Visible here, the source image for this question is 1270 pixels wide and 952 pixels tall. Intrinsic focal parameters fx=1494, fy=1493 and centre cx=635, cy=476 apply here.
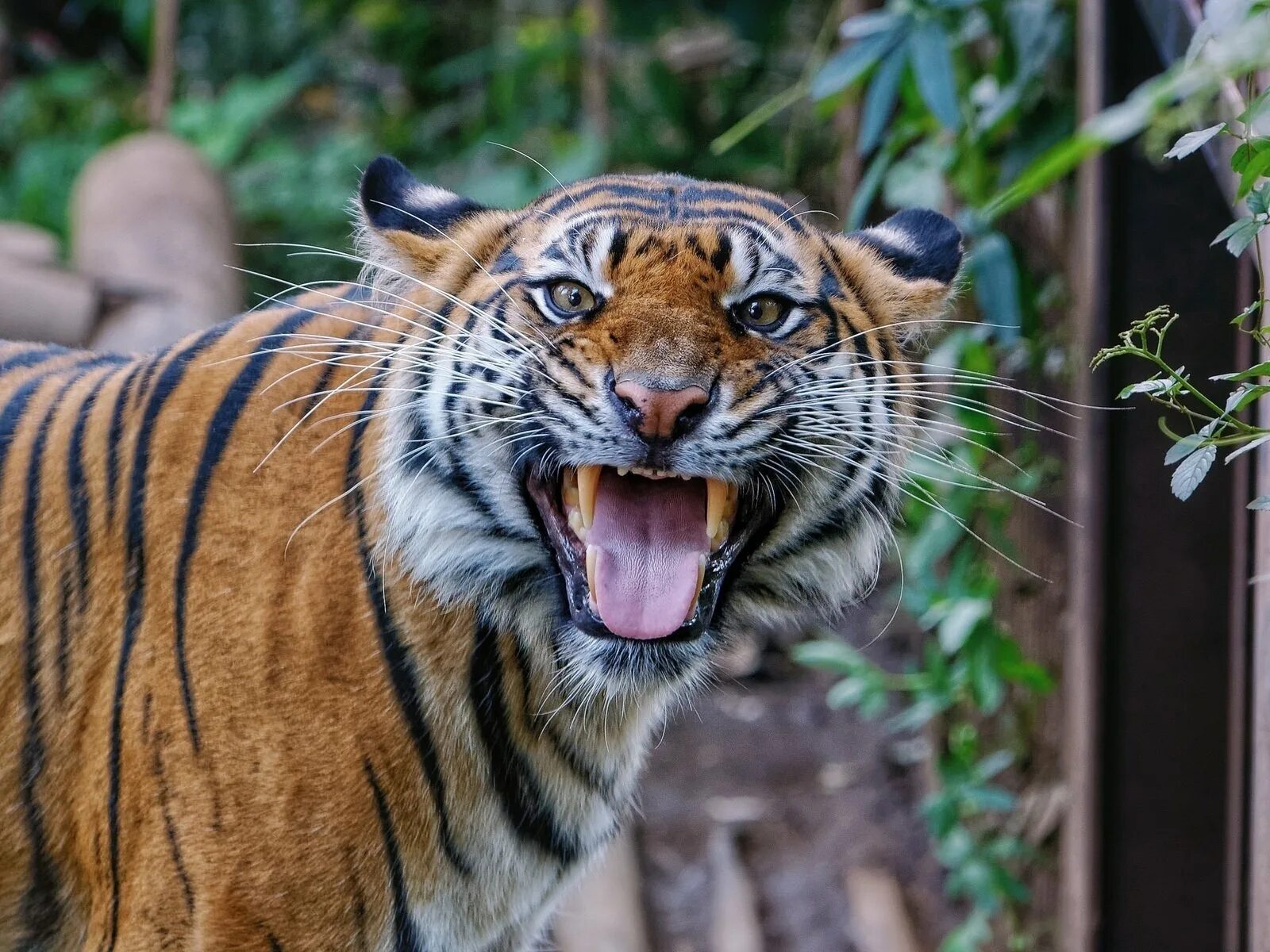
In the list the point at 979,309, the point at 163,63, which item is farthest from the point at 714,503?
the point at 163,63

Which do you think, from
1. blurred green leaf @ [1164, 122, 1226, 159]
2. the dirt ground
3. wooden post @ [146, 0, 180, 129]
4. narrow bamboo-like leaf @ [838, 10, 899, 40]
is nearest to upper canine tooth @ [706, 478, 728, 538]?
blurred green leaf @ [1164, 122, 1226, 159]

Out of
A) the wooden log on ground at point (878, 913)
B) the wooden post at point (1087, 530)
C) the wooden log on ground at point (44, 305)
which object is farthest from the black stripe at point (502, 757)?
the wooden log on ground at point (44, 305)

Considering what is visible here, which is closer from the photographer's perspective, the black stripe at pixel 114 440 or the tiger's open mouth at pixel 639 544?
→ the tiger's open mouth at pixel 639 544

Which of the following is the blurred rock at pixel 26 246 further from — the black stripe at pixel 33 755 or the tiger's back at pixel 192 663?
the black stripe at pixel 33 755

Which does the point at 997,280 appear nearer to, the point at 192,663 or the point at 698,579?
the point at 698,579

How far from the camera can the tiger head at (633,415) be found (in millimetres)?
2105

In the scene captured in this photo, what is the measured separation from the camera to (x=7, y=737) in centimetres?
245

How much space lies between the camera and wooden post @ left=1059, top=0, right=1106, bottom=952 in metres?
3.37

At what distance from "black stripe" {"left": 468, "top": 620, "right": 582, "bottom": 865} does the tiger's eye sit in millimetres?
655

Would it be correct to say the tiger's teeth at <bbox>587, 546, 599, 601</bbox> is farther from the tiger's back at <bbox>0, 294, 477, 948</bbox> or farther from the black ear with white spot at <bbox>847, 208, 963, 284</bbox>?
the black ear with white spot at <bbox>847, 208, 963, 284</bbox>

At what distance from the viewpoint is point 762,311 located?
2.23 m

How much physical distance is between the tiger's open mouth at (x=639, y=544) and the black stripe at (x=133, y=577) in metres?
0.68

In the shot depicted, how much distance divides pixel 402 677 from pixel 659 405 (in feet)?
2.15

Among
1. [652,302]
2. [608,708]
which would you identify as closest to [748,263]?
[652,302]
